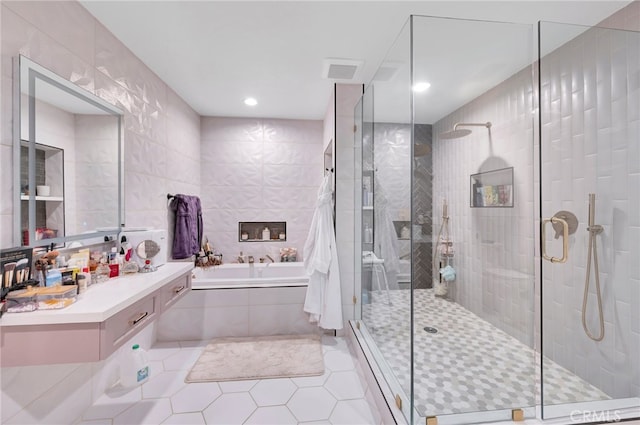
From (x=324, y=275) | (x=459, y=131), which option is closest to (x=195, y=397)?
(x=324, y=275)

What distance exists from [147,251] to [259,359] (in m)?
1.22

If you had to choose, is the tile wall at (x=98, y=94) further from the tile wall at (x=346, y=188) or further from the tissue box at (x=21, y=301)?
the tile wall at (x=346, y=188)

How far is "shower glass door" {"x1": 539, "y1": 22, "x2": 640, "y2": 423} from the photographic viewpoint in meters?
1.58

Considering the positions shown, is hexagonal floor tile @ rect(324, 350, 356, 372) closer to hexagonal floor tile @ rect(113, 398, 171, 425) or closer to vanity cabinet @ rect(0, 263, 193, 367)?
hexagonal floor tile @ rect(113, 398, 171, 425)

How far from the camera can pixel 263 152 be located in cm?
362

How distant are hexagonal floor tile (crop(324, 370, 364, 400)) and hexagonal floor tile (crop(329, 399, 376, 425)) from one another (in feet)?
0.19

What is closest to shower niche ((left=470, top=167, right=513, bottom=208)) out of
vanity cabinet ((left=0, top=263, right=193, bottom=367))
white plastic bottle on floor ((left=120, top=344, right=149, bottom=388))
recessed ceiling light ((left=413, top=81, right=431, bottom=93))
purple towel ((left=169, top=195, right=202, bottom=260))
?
recessed ceiling light ((left=413, top=81, right=431, bottom=93))

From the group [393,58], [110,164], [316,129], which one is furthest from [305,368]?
[316,129]

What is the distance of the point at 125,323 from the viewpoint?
1.25 metres

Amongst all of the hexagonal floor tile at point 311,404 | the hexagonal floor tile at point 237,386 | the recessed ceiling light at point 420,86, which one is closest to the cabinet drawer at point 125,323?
the hexagonal floor tile at point 237,386

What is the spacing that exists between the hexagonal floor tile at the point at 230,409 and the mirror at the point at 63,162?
51.3 inches

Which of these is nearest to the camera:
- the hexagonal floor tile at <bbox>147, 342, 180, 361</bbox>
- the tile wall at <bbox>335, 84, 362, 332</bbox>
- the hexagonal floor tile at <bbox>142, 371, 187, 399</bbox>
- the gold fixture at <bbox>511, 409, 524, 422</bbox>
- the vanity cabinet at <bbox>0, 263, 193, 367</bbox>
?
the vanity cabinet at <bbox>0, 263, 193, 367</bbox>

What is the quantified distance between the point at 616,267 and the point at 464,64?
1.51 meters

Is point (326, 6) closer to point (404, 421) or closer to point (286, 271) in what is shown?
point (404, 421)
